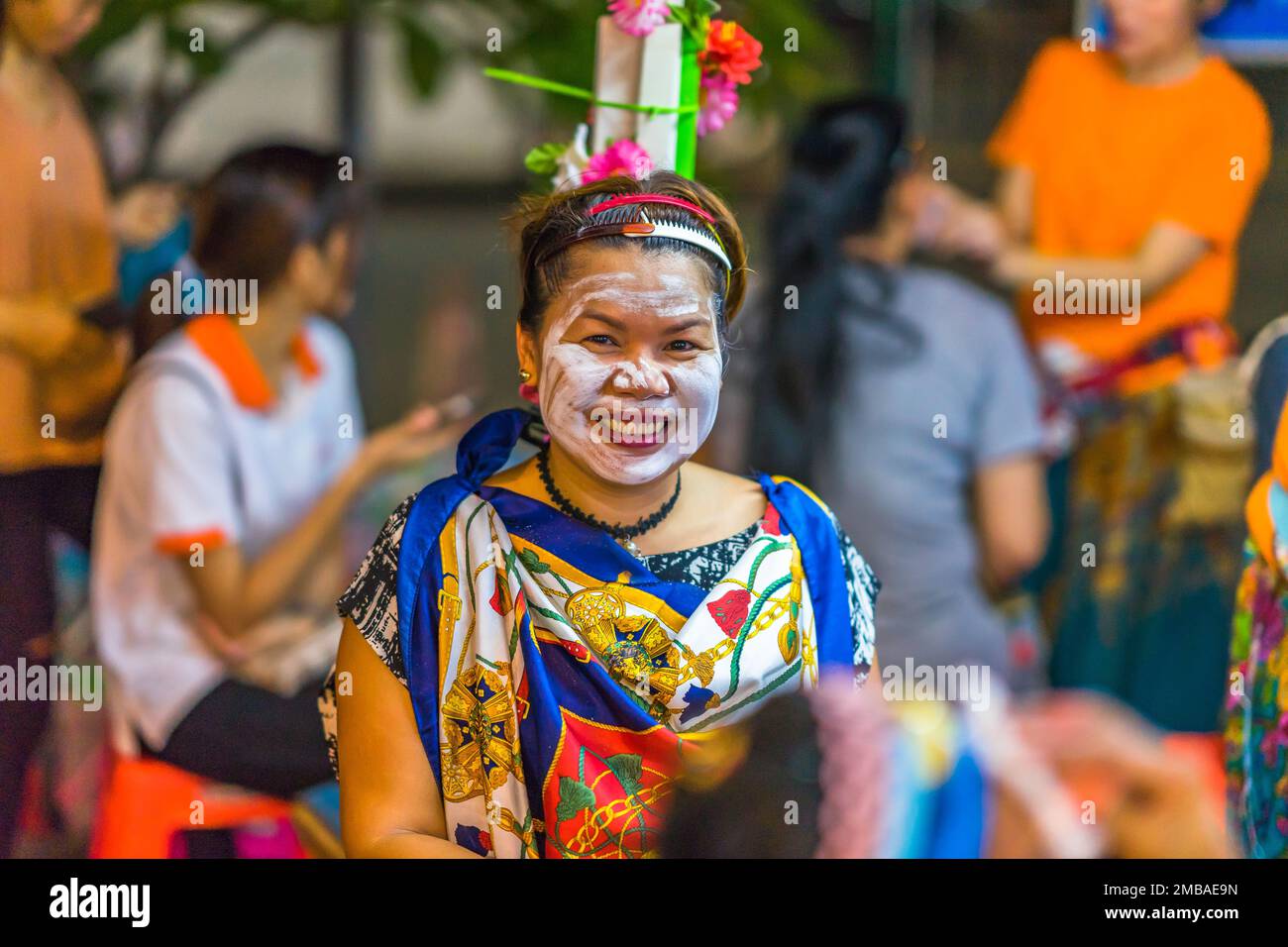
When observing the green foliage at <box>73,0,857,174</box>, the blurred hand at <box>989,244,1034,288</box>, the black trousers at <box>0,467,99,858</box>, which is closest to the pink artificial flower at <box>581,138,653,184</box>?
the green foliage at <box>73,0,857,174</box>

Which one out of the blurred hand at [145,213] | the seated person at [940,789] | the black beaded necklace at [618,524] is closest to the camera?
the seated person at [940,789]

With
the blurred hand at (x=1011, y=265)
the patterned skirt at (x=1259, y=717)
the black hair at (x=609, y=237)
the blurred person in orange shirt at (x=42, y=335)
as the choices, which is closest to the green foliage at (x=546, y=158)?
the black hair at (x=609, y=237)

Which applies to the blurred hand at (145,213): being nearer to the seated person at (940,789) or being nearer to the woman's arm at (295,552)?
the woman's arm at (295,552)

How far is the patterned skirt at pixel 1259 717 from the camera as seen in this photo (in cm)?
239

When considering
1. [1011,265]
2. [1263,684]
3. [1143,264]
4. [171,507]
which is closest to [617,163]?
[1263,684]

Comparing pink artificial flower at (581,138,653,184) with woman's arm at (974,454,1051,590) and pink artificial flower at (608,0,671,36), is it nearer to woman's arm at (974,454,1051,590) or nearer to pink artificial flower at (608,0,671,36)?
pink artificial flower at (608,0,671,36)

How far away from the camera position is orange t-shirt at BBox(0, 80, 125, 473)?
11.5 ft

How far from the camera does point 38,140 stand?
355cm

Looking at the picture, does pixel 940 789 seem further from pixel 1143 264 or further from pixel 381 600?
pixel 1143 264

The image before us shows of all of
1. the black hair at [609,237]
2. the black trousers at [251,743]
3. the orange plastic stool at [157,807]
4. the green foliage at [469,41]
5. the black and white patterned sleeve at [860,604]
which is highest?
the green foliage at [469,41]

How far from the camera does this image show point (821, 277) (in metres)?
3.80

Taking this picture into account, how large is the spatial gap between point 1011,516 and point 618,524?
209 centimetres

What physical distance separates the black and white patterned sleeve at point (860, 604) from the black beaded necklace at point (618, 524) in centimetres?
25

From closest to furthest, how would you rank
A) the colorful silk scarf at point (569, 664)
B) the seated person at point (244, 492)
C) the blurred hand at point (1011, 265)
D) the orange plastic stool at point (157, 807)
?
1. the colorful silk scarf at point (569, 664)
2. the orange plastic stool at point (157, 807)
3. the seated person at point (244, 492)
4. the blurred hand at point (1011, 265)
